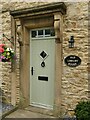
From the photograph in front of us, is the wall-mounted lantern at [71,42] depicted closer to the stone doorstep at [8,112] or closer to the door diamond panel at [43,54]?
the door diamond panel at [43,54]

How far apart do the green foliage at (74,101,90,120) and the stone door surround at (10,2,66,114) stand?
0.73 metres

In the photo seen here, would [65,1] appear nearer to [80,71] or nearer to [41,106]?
[80,71]

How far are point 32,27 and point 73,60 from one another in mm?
1653

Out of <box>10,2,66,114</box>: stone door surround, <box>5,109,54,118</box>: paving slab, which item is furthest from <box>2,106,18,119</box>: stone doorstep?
<box>10,2,66,114</box>: stone door surround

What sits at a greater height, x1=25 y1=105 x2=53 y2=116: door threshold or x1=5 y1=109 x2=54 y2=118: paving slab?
x1=25 y1=105 x2=53 y2=116: door threshold

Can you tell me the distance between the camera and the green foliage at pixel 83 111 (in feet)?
12.9

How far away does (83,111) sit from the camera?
13.1ft

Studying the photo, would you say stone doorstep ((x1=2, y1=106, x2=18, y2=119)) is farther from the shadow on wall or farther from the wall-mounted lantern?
the wall-mounted lantern

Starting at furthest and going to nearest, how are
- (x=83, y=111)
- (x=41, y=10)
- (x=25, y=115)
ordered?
(x=25, y=115), (x=41, y=10), (x=83, y=111)

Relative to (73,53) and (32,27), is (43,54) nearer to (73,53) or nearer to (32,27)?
(32,27)

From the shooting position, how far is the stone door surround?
4570 mm

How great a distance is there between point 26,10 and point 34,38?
89 centimetres

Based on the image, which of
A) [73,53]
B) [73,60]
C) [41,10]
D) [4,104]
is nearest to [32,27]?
[41,10]

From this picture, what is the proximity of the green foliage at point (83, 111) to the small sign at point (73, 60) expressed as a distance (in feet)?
3.29
